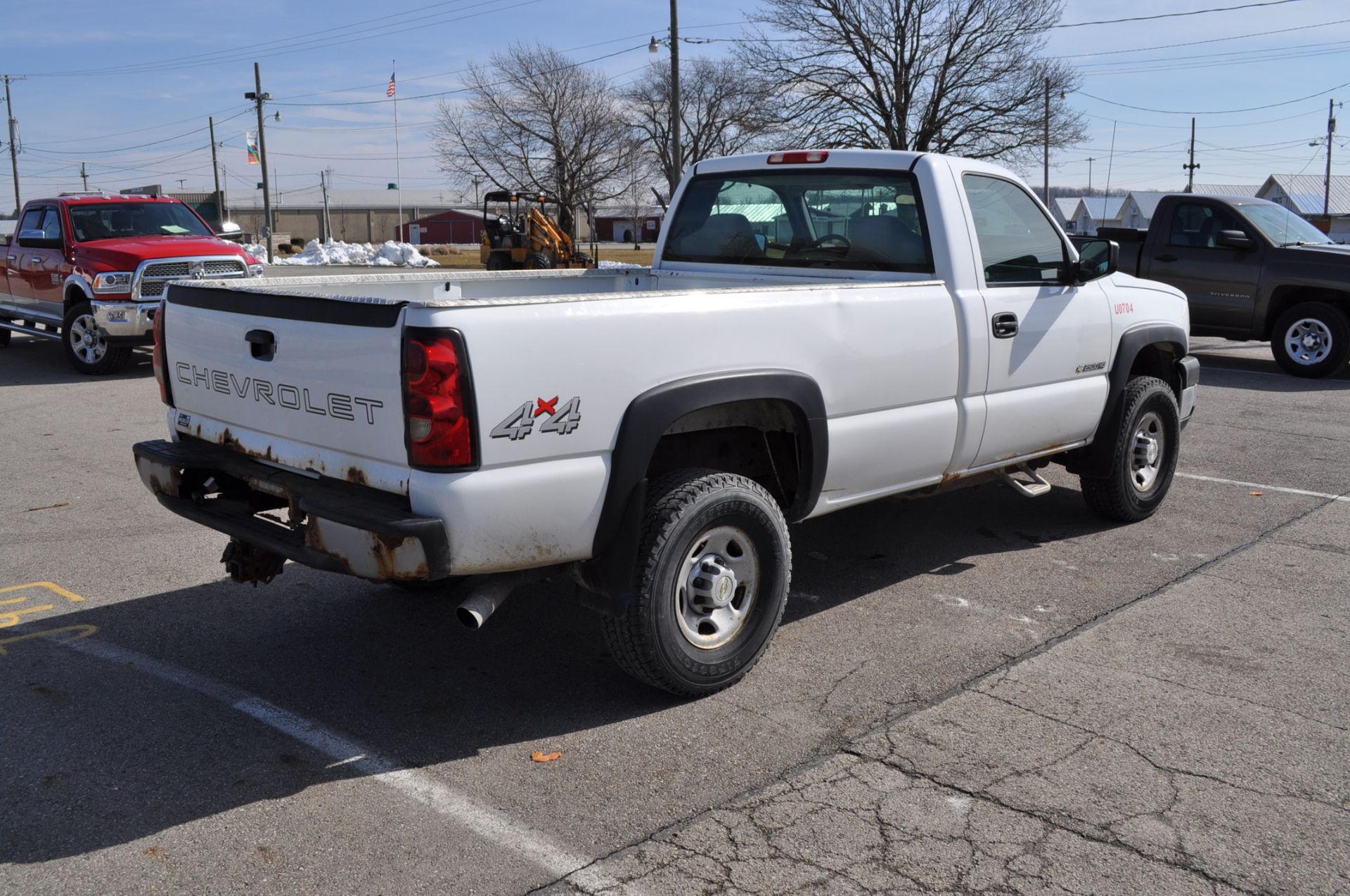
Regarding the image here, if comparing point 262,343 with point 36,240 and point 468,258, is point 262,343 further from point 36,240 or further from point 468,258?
point 468,258

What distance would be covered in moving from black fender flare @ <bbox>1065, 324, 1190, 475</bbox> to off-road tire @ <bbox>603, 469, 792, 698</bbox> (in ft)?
8.97

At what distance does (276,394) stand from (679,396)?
1.41 m

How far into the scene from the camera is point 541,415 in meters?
3.58

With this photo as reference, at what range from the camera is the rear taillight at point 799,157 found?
5.70 metres

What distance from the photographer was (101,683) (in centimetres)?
436

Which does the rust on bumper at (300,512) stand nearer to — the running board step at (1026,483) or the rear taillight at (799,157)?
the rear taillight at (799,157)

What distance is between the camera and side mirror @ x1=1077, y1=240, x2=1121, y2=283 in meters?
5.85

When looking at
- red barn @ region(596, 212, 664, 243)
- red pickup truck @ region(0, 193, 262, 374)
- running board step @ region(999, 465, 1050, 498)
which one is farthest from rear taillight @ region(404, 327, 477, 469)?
red barn @ region(596, 212, 664, 243)

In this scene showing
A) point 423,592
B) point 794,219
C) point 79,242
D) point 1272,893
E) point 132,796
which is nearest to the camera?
point 1272,893

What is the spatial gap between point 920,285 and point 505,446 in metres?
2.21

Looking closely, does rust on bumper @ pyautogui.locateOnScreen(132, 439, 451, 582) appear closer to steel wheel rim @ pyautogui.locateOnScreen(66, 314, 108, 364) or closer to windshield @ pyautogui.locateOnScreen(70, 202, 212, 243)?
steel wheel rim @ pyautogui.locateOnScreen(66, 314, 108, 364)

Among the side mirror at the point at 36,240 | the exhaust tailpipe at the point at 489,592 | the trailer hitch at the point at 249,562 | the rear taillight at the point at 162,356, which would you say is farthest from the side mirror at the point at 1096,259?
the side mirror at the point at 36,240

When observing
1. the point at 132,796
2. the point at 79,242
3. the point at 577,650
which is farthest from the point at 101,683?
the point at 79,242

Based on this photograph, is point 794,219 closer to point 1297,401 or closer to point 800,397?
point 800,397
